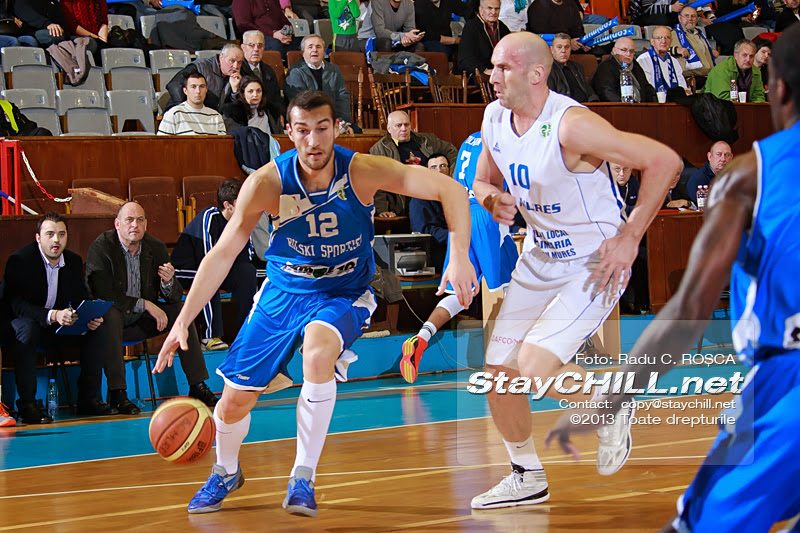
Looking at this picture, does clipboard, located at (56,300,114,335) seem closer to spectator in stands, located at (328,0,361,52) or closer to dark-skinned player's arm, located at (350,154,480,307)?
dark-skinned player's arm, located at (350,154,480,307)

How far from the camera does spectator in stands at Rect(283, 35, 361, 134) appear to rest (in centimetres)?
906

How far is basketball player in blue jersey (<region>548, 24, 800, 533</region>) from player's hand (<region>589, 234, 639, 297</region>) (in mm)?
1482

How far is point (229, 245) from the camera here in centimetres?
338

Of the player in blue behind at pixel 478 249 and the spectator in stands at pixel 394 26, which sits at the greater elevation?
the spectator in stands at pixel 394 26

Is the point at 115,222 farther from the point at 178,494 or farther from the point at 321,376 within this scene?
the point at 321,376

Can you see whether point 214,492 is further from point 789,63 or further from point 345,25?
point 345,25

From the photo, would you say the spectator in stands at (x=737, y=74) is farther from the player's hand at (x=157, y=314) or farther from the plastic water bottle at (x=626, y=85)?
the player's hand at (x=157, y=314)

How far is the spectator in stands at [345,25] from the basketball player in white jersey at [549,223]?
737 centimetres

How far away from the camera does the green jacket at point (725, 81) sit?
423 inches

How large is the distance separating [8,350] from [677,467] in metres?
4.67

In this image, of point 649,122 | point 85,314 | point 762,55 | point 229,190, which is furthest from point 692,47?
point 85,314

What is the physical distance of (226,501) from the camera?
3.77 m

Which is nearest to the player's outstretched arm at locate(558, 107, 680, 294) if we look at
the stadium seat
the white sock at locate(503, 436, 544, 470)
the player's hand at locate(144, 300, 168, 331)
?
the white sock at locate(503, 436, 544, 470)

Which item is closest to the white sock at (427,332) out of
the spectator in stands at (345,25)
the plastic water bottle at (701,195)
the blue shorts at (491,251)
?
the blue shorts at (491,251)
